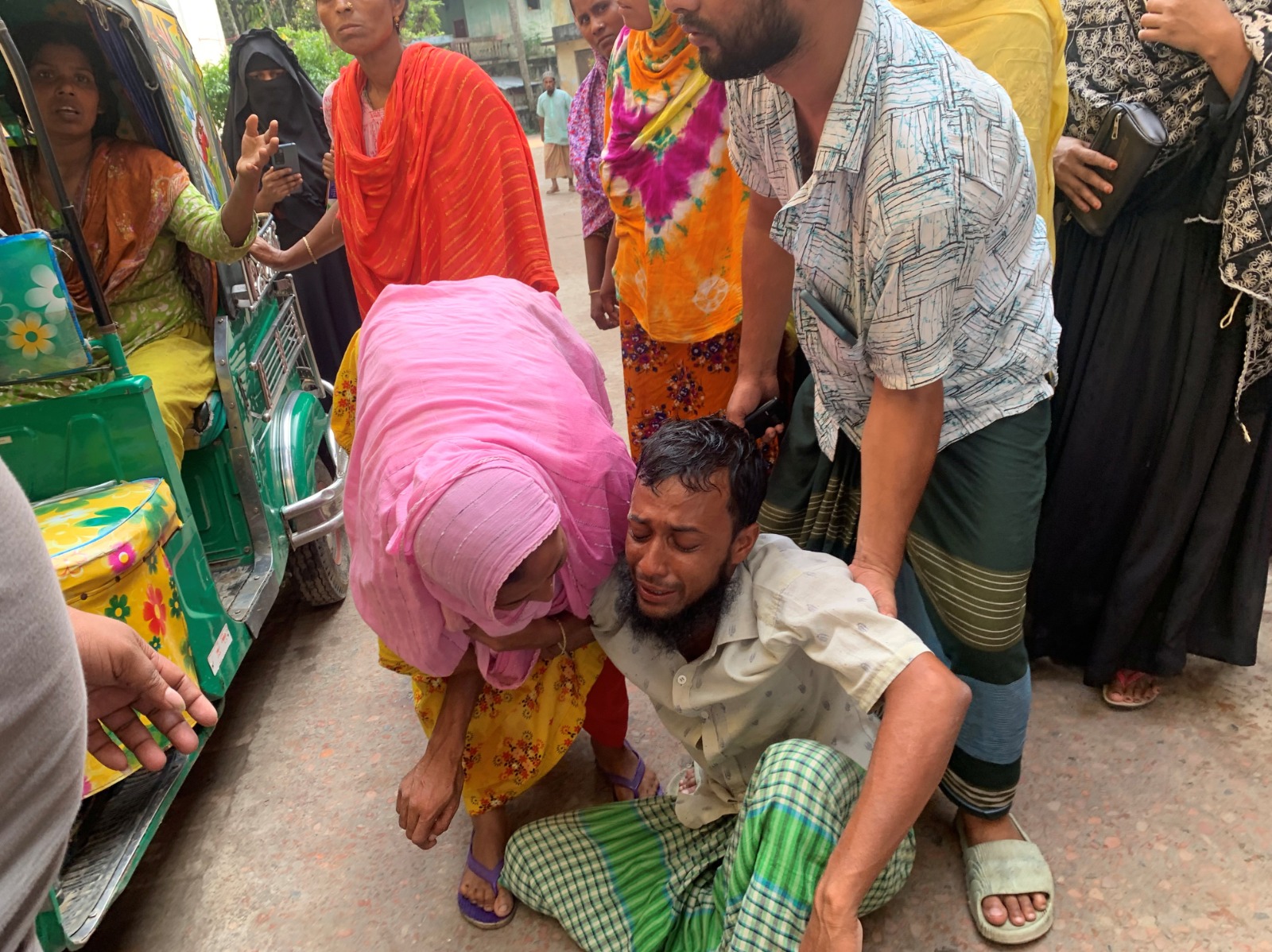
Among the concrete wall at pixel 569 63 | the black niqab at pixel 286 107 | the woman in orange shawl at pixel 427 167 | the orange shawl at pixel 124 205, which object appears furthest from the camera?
the concrete wall at pixel 569 63

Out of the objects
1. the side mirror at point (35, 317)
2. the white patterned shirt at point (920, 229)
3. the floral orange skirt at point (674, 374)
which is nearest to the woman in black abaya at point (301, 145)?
the floral orange skirt at point (674, 374)

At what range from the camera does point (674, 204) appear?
2355 millimetres

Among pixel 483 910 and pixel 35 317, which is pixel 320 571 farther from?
pixel 483 910

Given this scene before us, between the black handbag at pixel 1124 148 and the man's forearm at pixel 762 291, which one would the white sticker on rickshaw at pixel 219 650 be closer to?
the man's forearm at pixel 762 291

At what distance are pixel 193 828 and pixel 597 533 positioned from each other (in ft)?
4.91

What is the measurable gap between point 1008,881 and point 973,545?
0.72m

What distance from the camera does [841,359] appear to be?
160cm

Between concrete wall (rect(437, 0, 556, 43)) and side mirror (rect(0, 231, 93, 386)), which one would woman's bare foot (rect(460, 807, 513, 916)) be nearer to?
side mirror (rect(0, 231, 93, 386))

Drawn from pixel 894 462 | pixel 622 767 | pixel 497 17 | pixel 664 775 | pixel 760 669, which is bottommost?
pixel 664 775

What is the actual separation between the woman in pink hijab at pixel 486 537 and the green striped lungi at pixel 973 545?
47 centimetres

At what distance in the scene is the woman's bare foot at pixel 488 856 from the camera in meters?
1.94

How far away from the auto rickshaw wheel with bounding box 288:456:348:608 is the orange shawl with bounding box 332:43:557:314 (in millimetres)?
948

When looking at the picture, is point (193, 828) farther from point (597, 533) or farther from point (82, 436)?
point (597, 533)

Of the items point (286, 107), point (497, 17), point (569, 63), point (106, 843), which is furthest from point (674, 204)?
point (497, 17)
